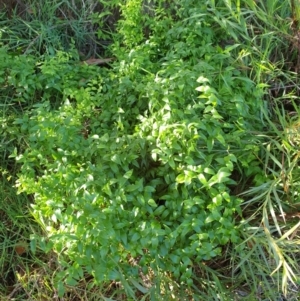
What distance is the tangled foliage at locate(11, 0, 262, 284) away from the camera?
210cm

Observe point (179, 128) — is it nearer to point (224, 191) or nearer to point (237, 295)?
point (224, 191)

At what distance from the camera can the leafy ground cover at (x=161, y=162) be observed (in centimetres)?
212

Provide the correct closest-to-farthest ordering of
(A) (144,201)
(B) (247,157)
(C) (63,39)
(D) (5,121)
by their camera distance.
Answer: (A) (144,201), (B) (247,157), (D) (5,121), (C) (63,39)

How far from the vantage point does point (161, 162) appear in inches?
89.5

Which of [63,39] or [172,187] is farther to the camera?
[63,39]

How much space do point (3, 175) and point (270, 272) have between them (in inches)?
50.7

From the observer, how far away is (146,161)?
2.29 metres

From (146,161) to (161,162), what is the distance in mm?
63

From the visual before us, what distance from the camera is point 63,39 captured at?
3.02 meters

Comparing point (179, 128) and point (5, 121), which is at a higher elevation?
point (179, 128)

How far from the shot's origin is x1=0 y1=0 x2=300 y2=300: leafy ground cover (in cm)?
212

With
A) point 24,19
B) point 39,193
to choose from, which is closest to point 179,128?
point 39,193

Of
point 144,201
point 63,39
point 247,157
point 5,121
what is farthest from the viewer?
point 63,39

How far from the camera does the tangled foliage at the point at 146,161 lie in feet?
6.89
